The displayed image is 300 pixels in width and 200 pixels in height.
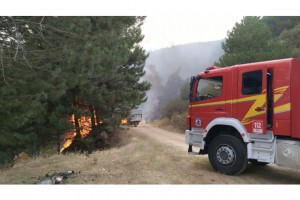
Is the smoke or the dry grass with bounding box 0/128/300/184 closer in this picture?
the dry grass with bounding box 0/128/300/184

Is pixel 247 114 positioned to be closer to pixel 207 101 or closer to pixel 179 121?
pixel 207 101

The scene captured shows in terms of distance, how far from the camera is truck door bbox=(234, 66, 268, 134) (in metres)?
7.66

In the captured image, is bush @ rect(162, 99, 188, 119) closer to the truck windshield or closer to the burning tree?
the burning tree

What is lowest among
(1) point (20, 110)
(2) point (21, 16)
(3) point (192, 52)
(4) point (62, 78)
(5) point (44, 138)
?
(5) point (44, 138)

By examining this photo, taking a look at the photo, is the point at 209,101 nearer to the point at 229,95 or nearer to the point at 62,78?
the point at 229,95

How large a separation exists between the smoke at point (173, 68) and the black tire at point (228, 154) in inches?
1881

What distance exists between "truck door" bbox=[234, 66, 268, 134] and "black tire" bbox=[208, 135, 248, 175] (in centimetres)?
50

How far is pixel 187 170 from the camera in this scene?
877 cm

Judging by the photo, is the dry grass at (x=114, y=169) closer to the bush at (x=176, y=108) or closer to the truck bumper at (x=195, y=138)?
the truck bumper at (x=195, y=138)

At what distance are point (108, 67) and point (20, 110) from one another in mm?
4615

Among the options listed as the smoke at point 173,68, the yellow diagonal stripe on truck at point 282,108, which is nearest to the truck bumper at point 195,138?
the yellow diagonal stripe on truck at point 282,108

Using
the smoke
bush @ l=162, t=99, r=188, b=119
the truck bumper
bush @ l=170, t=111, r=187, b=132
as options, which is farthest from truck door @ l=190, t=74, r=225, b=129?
the smoke

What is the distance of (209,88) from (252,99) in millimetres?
1508

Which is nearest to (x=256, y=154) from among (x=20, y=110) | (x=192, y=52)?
(x=20, y=110)
